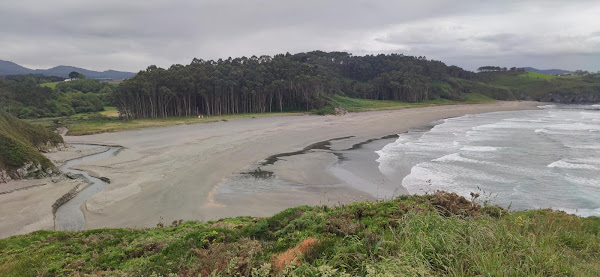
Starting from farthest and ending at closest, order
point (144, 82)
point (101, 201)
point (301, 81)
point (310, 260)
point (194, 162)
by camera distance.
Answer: point (301, 81) < point (144, 82) < point (194, 162) < point (101, 201) < point (310, 260)

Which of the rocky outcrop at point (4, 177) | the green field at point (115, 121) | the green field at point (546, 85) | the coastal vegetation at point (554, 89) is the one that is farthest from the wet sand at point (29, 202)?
the green field at point (546, 85)

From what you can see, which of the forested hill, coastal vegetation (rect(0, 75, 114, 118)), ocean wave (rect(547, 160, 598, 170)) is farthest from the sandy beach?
coastal vegetation (rect(0, 75, 114, 118))

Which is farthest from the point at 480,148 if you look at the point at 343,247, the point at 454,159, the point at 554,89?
the point at 554,89

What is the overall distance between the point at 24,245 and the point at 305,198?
10874 millimetres

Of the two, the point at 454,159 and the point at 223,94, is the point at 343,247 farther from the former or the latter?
the point at 223,94

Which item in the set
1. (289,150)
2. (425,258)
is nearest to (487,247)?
(425,258)

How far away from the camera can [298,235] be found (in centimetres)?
766

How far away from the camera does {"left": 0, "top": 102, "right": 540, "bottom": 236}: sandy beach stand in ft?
48.3

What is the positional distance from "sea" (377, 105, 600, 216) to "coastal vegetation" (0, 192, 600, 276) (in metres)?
4.80

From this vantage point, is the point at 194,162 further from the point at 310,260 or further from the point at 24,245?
the point at 310,260

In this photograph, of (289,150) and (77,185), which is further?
(289,150)

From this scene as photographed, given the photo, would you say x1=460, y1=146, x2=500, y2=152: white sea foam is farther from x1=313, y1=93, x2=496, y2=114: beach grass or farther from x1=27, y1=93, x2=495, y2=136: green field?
x1=313, y1=93, x2=496, y2=114: beach grass

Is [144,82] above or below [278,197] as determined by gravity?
above

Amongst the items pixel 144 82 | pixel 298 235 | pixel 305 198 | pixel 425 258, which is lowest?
pixel 305 198
